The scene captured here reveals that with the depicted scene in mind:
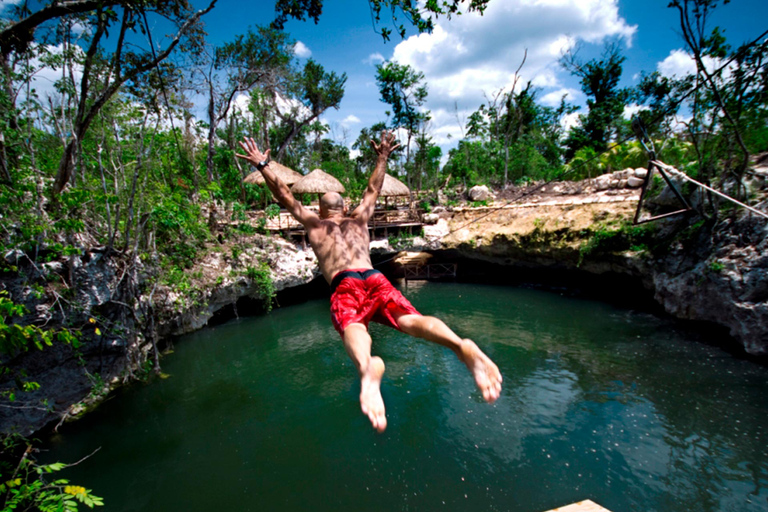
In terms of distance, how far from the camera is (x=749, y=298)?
624cm

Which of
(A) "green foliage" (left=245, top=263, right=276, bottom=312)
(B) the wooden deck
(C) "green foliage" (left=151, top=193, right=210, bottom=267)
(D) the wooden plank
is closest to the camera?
(D) the wooden plank

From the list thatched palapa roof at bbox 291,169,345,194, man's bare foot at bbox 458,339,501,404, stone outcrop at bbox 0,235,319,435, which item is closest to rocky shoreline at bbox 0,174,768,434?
stone outcrop at bbox 0,235,319,435

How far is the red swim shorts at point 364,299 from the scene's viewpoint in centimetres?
274

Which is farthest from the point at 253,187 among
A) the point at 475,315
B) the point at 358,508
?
the point at 358,508

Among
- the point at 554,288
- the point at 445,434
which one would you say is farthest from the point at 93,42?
the point at 554,288

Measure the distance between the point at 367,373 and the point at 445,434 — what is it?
127 inches

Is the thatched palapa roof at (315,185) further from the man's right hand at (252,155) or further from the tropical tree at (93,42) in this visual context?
the man's right hand at (252,155)

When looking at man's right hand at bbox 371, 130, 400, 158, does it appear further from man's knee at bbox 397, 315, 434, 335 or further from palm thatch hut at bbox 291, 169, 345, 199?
palm thatch hut at bbox 291, 169, 345, 199

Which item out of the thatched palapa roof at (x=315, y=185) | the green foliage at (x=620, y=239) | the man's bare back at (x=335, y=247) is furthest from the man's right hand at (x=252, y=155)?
the thatched palapa roof at (x=315, y=185)

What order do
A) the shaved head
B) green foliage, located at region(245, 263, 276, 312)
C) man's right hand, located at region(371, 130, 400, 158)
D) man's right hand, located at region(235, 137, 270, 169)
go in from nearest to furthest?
man's right hand, located at region(235, 137, 270, 169), the shaved head, man's right hand, located at region(371, 130, 400, 158), green foliage, located at region(245, 263, 276, 312)

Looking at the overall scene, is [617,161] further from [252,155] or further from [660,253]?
[252,155]

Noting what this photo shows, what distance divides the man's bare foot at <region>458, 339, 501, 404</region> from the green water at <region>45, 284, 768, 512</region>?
234 centimetres

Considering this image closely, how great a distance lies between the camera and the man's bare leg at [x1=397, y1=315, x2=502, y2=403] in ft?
6.88

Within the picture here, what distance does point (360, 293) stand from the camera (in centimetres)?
283
